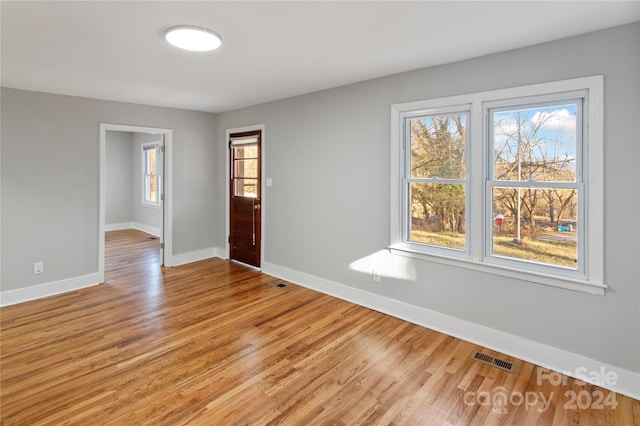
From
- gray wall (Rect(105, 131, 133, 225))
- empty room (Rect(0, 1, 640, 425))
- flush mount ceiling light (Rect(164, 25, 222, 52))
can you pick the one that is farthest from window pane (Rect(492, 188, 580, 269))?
gray wall (Rect(105, 131, 133, 225))

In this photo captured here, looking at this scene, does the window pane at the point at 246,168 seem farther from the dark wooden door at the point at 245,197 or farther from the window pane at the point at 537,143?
the window pane at the point at 537,143

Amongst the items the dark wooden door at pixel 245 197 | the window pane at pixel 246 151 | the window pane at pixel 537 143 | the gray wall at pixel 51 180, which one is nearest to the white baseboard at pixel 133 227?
the dark wooden door at pixel 245 197

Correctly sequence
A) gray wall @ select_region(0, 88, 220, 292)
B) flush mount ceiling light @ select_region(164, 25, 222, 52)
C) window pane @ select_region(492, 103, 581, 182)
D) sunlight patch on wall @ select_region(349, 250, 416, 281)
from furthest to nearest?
gray wall @ select_region(0, 88, 220, 292) < sunlight patch on wall @ select_region(349, 250, 416, 281) < window pane @ select_region(492, 103, 581, 182) < flush mount ceiling light @ select_region(164, 25, 222, 52)

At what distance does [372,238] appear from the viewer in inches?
147

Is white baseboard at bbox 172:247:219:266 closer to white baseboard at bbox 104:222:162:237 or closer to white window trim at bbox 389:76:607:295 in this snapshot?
white baseboard at bbox 104:222:162:237

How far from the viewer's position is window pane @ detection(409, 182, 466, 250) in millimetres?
3180

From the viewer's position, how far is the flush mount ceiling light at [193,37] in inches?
91.2

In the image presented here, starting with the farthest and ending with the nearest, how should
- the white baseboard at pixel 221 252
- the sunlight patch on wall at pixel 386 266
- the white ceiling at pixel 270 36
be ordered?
the white baseboard at pixel 221 252, the sunlight patch on wall at pixel 386 266, the white ceiling at pixel 270 36

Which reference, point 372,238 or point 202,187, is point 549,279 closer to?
point 372,238

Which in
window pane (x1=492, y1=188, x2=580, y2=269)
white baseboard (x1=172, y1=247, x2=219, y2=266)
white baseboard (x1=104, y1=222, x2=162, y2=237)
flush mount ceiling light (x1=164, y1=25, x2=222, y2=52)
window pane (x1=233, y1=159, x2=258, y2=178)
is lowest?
white baseboard (x1=172, y1=247, x2=219, y2=266)

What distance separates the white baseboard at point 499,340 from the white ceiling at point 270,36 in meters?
2.40

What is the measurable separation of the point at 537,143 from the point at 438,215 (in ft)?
3.41

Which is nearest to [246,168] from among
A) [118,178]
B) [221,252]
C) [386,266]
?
[221,252]

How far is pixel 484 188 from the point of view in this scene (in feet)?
9.61
